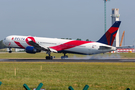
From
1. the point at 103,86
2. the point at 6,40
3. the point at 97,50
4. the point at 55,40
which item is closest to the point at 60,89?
the point at 103,86

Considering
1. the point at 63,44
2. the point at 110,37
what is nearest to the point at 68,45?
the point at 63,44

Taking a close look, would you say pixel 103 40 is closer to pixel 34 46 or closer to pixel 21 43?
pixel 34 46

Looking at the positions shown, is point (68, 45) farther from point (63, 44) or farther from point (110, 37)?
point (110, 37)

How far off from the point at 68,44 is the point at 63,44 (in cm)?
137

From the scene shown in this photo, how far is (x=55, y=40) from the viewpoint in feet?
195

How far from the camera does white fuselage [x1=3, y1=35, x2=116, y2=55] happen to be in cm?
5581

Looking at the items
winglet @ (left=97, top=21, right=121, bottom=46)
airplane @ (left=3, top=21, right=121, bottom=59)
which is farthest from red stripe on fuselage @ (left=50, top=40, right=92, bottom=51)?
winglet @ (left=97, top=21, right=121, bottom=46)

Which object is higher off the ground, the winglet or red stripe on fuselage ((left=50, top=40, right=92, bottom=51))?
the winglet

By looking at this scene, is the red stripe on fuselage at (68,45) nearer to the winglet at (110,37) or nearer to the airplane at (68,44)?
the airplane at (68,44)

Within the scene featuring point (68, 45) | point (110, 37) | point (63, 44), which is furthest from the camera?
point (63, 44)

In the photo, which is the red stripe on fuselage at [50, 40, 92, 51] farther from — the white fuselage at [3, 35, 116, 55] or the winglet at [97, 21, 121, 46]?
the winglet at [97, 21, 121, 46]

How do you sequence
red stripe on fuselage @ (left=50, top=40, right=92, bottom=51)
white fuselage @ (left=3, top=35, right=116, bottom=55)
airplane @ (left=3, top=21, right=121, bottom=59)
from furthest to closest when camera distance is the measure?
red stripe on fuselage @ (left=50, top=40, right=92, bottom=51), white fuselage @ (left=3, top=35, right=116, bottom=55), airplane @ (left=3, top=21, right=121, bottom=59)

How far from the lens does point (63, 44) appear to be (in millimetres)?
58000

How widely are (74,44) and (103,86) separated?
125 feet
